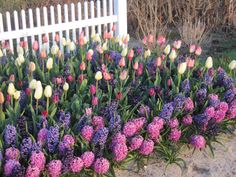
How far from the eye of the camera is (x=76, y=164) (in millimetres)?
2553

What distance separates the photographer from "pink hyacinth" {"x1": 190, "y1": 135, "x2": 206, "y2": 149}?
2986 mm

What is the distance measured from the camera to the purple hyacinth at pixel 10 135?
104 inches

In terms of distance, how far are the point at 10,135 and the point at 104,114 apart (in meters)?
0.69

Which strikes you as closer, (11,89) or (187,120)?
(11,89)

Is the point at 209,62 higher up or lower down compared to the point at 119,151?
higher up

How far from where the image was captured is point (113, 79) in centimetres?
355

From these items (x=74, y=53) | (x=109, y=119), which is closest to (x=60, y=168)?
(x=109, y=119)

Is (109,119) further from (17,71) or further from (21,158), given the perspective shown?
(17,71)

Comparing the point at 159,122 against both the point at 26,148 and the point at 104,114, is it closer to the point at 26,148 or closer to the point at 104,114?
the point at 104,114

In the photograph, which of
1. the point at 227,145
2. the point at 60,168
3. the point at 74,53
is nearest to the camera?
the point at 60,168

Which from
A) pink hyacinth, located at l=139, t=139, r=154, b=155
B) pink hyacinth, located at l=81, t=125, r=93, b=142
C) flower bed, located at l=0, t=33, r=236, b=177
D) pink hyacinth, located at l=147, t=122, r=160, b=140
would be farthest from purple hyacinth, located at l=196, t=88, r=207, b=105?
pink hyacinth, located at l=81, t=125, r=93, b=142

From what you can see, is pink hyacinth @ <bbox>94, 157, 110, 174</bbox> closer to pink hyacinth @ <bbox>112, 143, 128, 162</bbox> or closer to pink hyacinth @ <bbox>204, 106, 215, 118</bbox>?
pink hyacinth @ <bbox>112, 143, 128, 162</bbox>

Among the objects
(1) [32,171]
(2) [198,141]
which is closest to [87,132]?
(1) [32,171]

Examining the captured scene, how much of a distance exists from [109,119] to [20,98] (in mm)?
659
